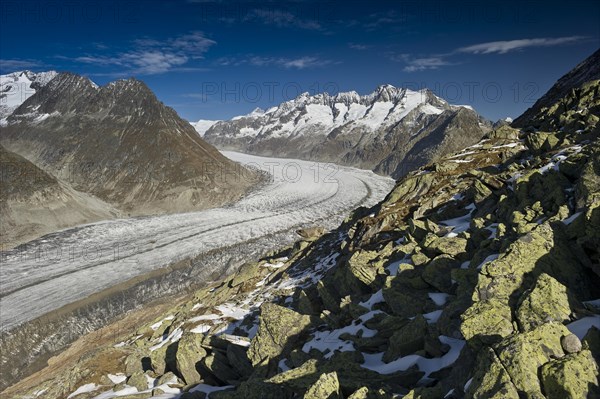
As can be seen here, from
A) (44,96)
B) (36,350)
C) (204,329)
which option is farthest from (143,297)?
(44,96)

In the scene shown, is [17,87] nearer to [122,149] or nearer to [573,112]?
[122,149]

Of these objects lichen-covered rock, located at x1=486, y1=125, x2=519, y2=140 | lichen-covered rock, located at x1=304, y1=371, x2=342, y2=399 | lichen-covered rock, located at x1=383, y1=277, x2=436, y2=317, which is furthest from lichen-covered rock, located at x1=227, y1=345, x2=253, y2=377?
lichen-covered rock, located at x1=486, y1=125, x2=519, y2=140

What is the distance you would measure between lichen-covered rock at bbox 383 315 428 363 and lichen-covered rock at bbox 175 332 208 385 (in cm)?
821

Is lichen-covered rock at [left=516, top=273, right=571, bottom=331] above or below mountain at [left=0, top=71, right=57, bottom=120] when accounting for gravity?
below

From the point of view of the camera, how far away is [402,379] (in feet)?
24.8

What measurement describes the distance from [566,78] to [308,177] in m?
63.2

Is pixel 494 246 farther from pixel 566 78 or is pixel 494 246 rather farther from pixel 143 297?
pixel 566 78

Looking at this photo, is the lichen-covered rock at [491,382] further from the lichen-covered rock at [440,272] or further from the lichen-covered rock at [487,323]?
the lichen-covered rock at [440,272]

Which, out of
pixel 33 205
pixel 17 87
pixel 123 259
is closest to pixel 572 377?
pixel 123 259

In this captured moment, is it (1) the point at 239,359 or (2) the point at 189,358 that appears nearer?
(1) the point at 239,359

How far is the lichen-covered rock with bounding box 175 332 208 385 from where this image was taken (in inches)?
537

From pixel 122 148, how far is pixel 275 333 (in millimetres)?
80894

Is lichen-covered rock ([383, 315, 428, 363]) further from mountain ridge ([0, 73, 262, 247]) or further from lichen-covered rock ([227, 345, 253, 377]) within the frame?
mountain ridge ([0, 73, 262, 247])

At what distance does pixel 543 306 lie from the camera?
6688 mm
